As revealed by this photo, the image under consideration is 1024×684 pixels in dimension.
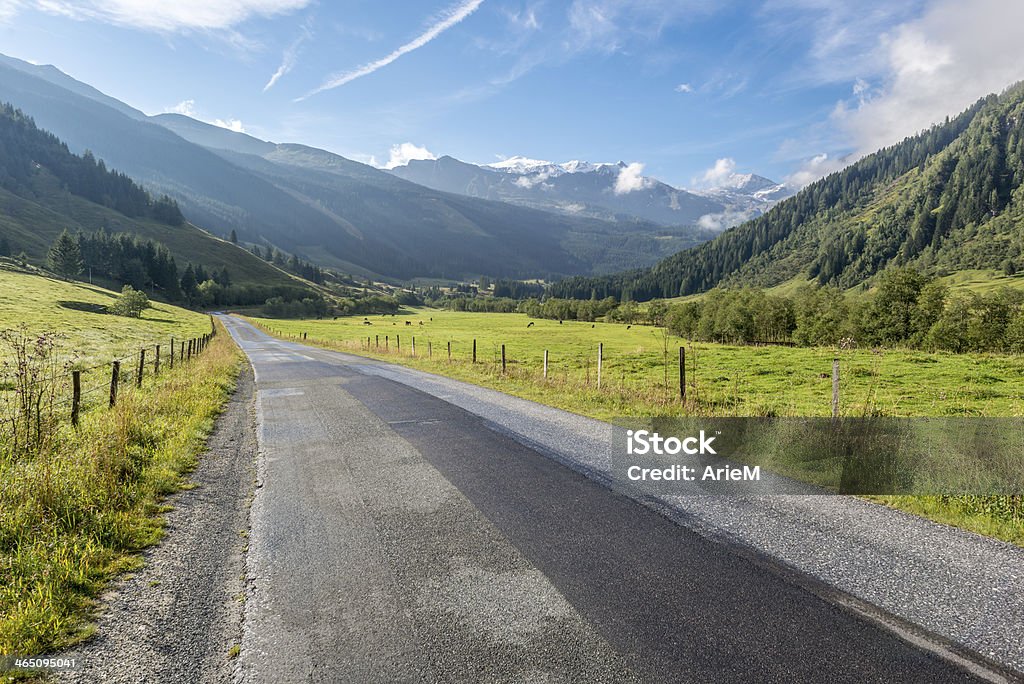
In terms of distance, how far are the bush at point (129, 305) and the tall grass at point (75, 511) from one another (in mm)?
87725

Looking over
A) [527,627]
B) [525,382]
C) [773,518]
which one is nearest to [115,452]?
[527,627]

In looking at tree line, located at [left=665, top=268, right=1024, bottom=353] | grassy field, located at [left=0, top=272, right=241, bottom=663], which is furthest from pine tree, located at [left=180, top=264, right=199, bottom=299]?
grassy field, located at [left=0, top=272, right=241, bottom=663]

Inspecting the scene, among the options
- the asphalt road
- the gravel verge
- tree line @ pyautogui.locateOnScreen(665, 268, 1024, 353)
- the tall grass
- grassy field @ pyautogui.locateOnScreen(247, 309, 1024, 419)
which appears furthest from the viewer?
tree line @ pyautogui.locateOnScreen(665, 268, 1024, 353)

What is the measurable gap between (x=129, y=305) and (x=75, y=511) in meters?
96.6

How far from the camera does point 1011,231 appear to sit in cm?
19512

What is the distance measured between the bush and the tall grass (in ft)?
288

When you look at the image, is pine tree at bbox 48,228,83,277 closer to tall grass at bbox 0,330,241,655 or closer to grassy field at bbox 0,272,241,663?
grassy field at bbox 0,272,241,663

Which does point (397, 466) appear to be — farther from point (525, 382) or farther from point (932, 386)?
point (932, 386)

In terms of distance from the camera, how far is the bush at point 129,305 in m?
80.4

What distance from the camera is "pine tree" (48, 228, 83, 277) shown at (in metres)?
126

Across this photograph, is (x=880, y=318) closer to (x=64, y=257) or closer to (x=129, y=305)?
(x=129, y=305)

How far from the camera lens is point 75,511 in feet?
21.5

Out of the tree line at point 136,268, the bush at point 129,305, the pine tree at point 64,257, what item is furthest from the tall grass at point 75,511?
the tree line at point 136,268

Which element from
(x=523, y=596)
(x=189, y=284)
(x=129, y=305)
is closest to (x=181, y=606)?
(x=523, y=596)
